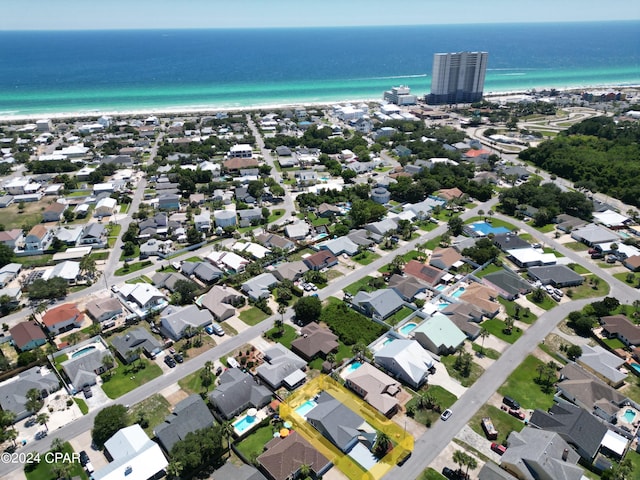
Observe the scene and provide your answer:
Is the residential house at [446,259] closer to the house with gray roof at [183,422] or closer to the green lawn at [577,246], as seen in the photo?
the green lawn at [577,246]

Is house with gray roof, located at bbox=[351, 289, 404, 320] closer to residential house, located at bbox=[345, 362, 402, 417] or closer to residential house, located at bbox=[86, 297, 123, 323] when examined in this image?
residential house, located at bbox=[345, 362, 402, 417]

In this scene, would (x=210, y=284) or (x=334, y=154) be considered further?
(x=334, y=154)

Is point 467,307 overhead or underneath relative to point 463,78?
underneath

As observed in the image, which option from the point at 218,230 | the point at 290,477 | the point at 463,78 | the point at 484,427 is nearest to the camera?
the point at 290,477

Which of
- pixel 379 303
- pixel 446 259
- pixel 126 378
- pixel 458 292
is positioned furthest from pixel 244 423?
pixel 446 259

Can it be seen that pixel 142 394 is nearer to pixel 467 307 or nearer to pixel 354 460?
pixel 354 460

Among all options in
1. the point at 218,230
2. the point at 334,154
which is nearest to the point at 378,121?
the point at 334,154
